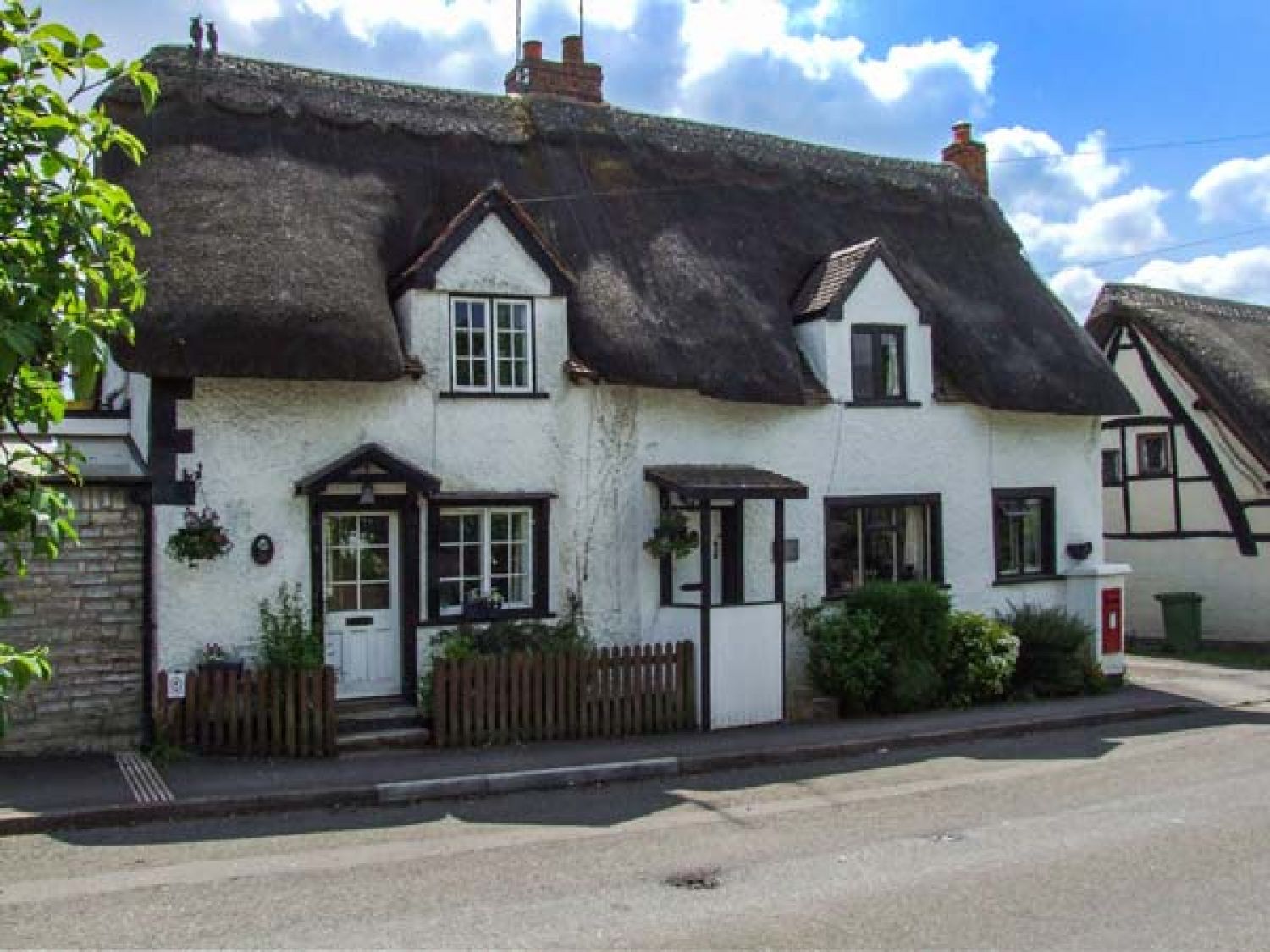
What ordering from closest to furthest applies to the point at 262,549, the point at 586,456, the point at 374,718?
the point at 262,549
the point at 374,718
the point at 586,456

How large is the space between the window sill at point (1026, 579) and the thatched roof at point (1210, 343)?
569 centimetres

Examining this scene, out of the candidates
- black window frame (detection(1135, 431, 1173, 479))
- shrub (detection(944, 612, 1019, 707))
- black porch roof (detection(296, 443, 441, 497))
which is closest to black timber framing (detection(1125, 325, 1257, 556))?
black window frame (detection(1135, 431, 1173, 479))

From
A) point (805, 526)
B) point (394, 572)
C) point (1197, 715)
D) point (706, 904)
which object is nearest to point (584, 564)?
point (394, 572)

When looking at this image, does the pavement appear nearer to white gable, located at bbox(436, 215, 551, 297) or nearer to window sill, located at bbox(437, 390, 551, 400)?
window sill, located at bbox(437, 390, 551, 400)

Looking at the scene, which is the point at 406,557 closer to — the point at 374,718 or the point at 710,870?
Answer: the point at 374,718

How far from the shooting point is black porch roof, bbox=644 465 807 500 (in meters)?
14.1

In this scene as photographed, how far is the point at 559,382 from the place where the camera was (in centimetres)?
1427

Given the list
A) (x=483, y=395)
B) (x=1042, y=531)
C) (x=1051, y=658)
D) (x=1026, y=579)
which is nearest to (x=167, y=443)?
(x=483, y=395)

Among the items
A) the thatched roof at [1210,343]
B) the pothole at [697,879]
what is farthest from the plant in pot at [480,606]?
the thatched roof at [1210,343]

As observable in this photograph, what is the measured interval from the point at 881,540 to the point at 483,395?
6312 mm

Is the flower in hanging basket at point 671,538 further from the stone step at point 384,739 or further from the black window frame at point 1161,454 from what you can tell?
the black window frame at point 1161,454

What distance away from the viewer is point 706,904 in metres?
7.45

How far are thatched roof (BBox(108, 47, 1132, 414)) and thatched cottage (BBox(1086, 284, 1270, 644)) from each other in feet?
14.2

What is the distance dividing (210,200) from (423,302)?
98.7 inches
